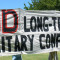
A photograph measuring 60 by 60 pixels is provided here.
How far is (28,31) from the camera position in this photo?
546 centimetres

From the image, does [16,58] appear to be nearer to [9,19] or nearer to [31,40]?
[31,40]

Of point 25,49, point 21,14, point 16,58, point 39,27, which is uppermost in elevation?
point 21,14

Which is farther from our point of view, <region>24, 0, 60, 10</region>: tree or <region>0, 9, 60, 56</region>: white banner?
<region>24, 0, 60, 10</region>: tree

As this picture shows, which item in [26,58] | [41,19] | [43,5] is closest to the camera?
[41,19]

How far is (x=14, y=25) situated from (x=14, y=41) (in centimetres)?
49

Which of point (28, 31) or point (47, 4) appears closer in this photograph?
point (28, 31)

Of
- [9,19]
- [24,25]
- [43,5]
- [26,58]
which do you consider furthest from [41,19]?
[43,5]

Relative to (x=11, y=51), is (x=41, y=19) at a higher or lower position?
higher

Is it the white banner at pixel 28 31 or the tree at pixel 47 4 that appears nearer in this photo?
the white banner at pixel 28 31

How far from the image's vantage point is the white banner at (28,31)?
208 inches

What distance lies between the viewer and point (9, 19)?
531 cm

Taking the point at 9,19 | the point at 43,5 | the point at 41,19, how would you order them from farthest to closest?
1. the point at 43,5
2. the point at 41,19
3. the point at 9,19

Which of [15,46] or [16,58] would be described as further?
[16,58]

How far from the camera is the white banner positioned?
5285mm
